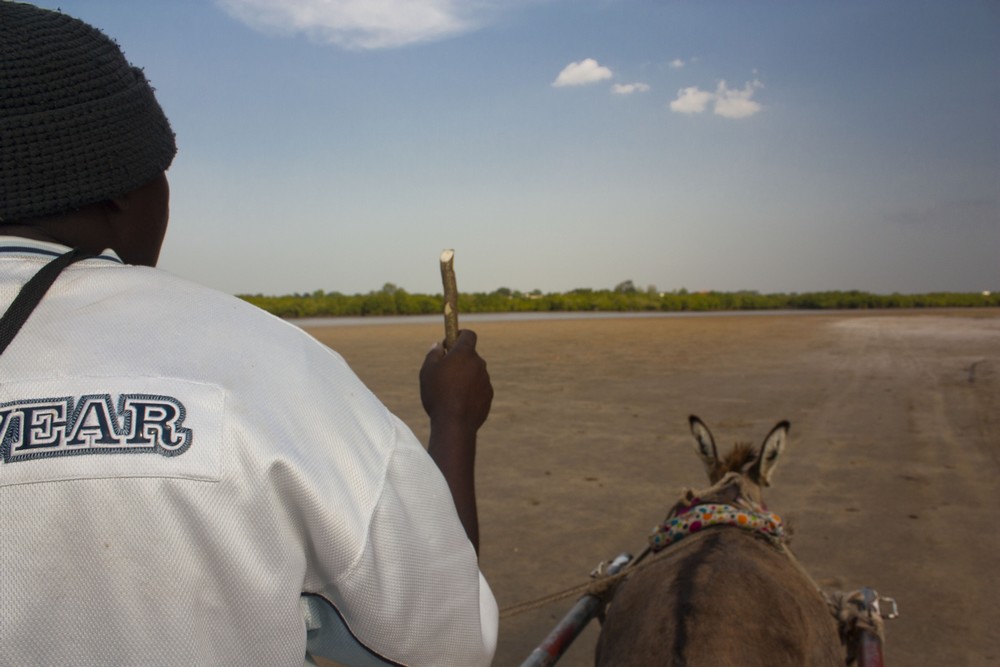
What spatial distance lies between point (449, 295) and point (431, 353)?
123mm

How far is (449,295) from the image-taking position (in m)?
1.49

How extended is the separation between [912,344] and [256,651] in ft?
80.9

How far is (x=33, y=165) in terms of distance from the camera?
3.02 ft

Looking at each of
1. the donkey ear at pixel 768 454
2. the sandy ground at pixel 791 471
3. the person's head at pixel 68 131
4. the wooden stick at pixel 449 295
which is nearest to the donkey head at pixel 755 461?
the donkey ear at pixel 768 454

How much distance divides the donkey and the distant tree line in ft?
165

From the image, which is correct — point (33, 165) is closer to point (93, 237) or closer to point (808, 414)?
point (93, 237)

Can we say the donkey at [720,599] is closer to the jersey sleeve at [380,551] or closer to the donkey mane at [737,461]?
the donkey mane at [737,461]

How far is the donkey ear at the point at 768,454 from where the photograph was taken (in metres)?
3.38

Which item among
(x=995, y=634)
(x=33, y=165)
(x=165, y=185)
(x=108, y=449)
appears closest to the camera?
(x=108, y=449)

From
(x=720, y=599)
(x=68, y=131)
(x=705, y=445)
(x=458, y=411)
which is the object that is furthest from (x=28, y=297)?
(x=705, y=445)

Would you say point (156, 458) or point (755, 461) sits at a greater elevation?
point (156, 458)

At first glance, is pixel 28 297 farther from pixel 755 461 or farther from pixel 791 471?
pixel 791 471

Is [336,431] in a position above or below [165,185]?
below

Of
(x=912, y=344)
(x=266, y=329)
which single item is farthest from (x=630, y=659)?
(x=912, y=344)
